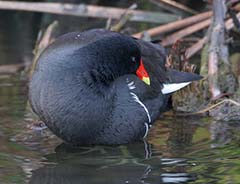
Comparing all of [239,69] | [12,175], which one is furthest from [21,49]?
[12,175]

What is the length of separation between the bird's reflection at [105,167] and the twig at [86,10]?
2.35m

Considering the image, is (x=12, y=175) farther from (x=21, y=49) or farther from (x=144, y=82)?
(x=21, y=49)

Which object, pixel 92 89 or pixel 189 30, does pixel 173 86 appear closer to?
pixel 92 89

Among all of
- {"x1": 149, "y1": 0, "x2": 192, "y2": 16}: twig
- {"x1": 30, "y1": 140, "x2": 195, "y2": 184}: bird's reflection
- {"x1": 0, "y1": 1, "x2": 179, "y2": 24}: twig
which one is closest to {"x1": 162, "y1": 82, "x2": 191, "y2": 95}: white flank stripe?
{"x1": 30, "y1": 140, "x2": 195, "y2": 184}: bird's reflection

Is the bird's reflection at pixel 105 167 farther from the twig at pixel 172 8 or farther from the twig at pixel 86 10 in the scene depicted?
the twig at pixel 172 8

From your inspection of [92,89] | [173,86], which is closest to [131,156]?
[92,89]

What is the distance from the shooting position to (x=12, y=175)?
4242 mm

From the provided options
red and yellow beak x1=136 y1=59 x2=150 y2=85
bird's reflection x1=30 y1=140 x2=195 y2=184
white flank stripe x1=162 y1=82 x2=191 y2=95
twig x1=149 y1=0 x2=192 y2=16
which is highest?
twig x1=149 y1=0 x2=192 y2=16

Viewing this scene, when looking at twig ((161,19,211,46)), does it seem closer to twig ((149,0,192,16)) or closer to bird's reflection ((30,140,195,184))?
twig ((149,0,192,16))

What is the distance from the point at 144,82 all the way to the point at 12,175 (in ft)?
4.46

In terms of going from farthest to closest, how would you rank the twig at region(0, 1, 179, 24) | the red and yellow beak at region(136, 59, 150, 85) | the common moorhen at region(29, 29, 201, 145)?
the twig at region(0, 1, 179, 24) → the red and yellow beak at region(136, 59, 150, 85) → the common moorhen at region(29, 29, 201, 145)

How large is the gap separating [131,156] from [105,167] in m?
0.36

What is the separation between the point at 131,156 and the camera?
4.80 metres

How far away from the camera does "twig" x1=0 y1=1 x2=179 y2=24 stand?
702 centimetres
